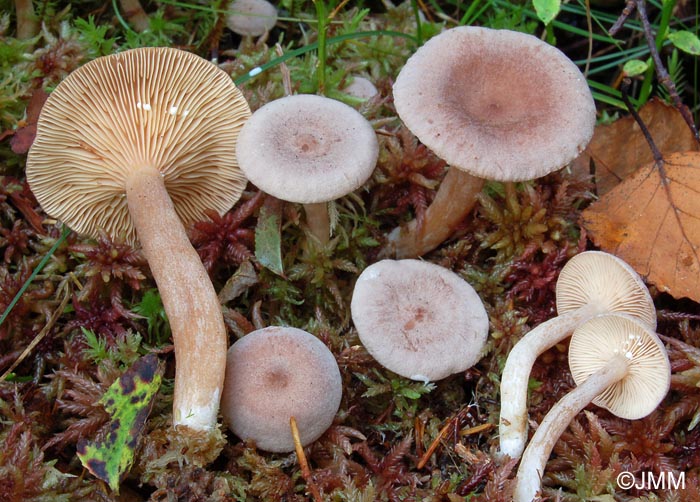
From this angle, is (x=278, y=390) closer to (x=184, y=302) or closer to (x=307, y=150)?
(x=184, y=302)

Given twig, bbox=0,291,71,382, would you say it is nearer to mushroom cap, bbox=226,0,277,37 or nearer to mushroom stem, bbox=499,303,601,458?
mushroom cap, bbox=226,0,277,37

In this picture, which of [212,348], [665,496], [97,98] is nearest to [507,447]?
[665,496]

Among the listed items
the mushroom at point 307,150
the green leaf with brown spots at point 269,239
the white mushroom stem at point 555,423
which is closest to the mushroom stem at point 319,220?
the mushroom at point 307,150

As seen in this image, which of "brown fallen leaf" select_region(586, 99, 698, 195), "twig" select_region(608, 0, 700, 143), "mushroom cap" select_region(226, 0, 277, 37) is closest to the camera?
"twig" select_region(608, 0, 700, 143)

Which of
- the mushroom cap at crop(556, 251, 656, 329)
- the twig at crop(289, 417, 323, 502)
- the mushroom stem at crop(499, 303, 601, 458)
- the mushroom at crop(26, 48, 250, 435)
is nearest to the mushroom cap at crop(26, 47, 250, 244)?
the mushroom at crop(26, 48, 250, 435)

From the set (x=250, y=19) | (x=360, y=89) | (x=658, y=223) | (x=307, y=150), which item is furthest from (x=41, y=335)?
(x=658, y=223)
